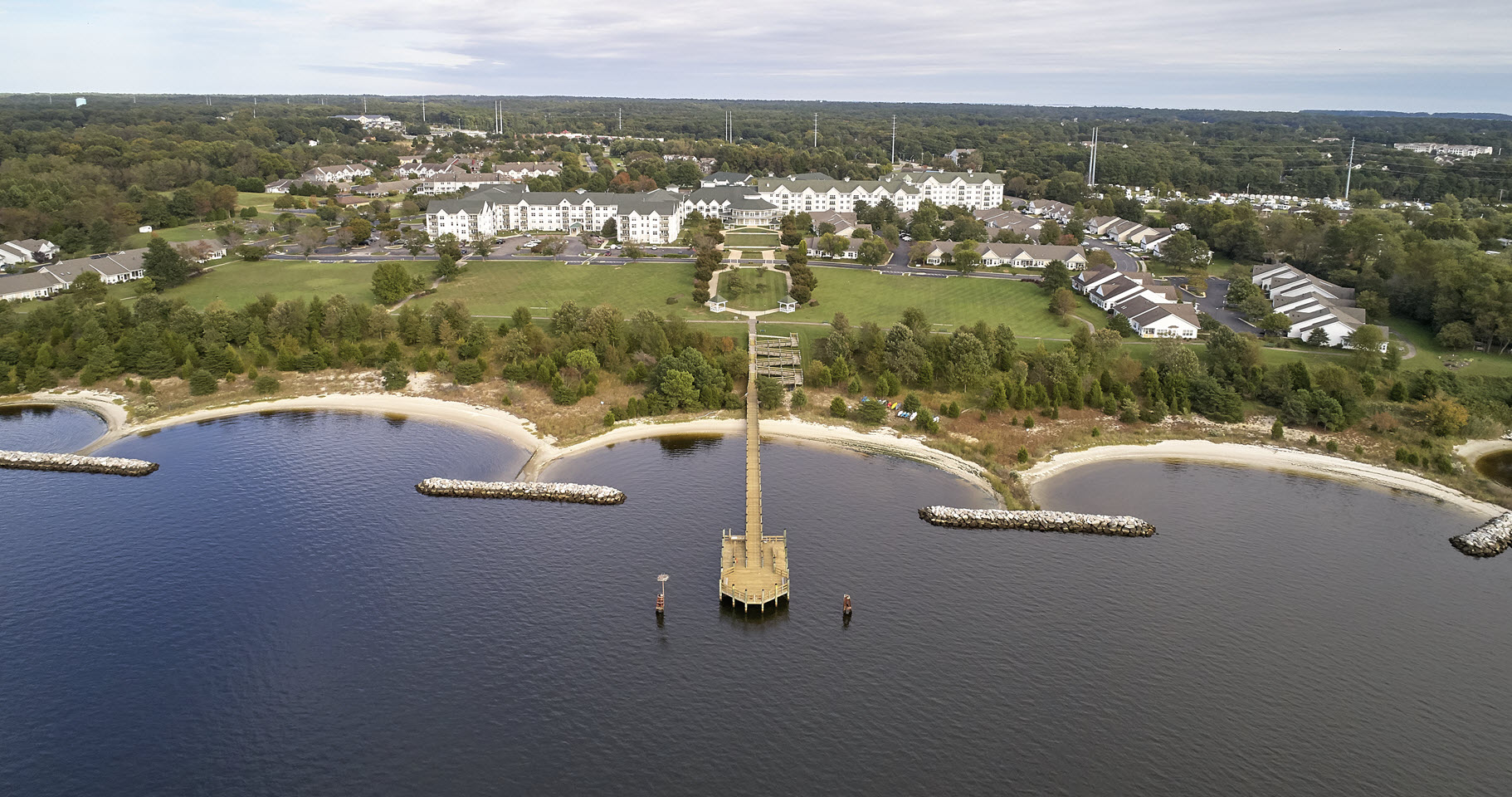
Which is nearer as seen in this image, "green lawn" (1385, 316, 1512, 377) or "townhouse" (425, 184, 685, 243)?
"green lawn" (1385, 316, 1512, 377)

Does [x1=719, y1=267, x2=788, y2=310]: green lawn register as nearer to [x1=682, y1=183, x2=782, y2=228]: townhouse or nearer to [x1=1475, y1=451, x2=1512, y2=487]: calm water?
[x1=682, y1=183, x2=782, y2=228]: townhouse

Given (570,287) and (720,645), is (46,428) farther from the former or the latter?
(720,645)

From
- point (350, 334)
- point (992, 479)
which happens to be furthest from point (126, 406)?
point (992, 479)

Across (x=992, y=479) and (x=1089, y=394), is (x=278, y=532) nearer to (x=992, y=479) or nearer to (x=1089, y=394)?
(x=992, y=479)

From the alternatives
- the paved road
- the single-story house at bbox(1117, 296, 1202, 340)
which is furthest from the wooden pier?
the paved road

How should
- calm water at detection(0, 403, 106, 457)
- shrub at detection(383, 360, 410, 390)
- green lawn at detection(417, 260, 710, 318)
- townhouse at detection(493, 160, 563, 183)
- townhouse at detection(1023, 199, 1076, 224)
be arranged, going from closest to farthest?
calm water at detection(0, 403, 106, 457) < shrub at detection(383, 360, 410, 390) < green lawn at detection(417, 260, 710, 318) < townhouse at detection(1023, 199, 1076, 224) < townhouse at detection(493, 160, 563, 183)

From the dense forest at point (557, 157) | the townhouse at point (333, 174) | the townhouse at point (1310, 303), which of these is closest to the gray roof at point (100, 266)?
the dense forest at point (557, 157)

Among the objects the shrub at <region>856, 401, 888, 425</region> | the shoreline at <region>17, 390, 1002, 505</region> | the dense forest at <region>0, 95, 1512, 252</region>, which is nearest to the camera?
the shoreline at <region>17, 390, 1002, 505</region>
